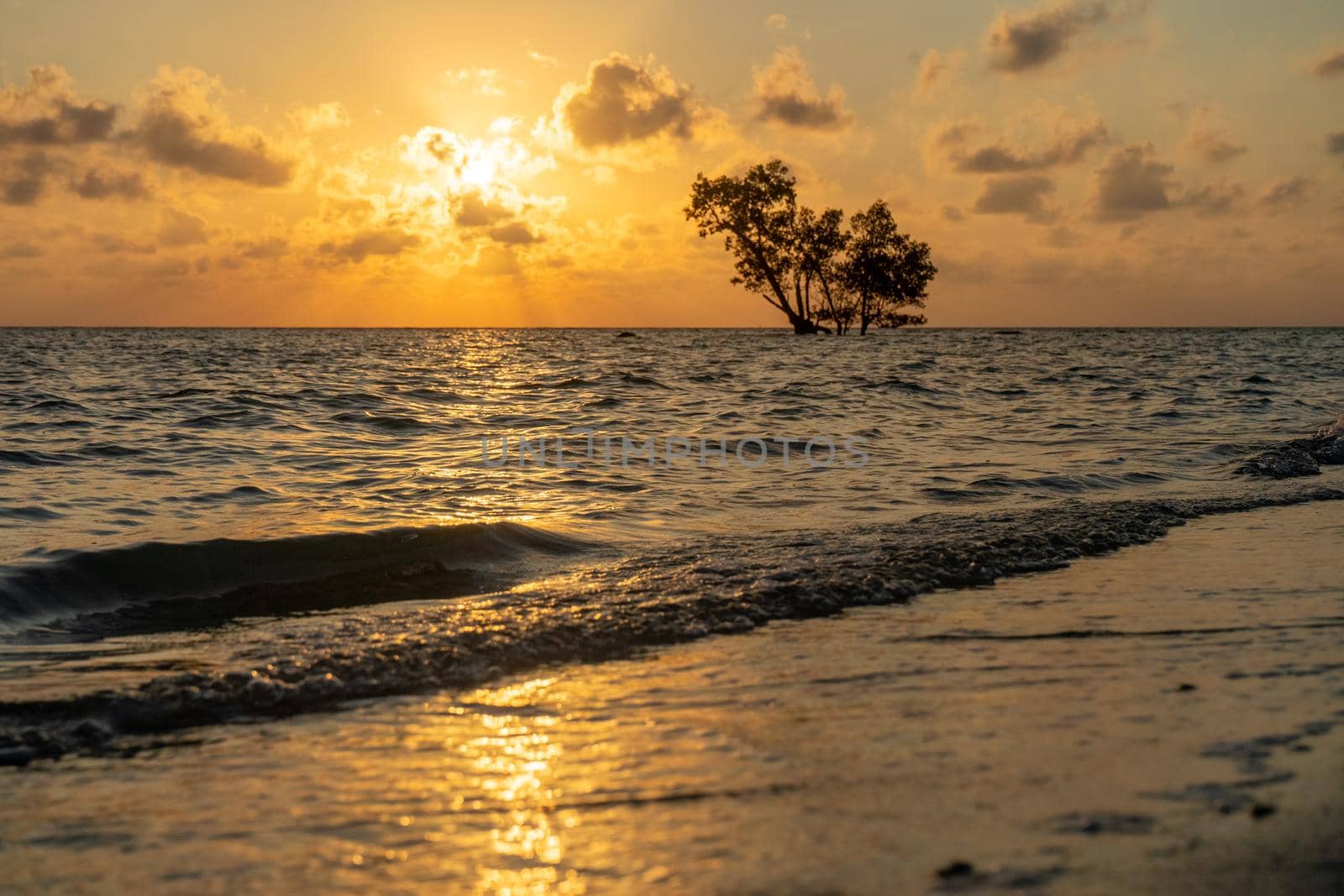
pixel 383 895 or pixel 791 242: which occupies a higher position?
pixel 791 242

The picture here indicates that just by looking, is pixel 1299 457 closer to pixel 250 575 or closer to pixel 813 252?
pixel 250 575

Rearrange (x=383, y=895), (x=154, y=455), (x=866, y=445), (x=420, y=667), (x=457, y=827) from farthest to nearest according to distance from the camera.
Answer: (x=866, y=445) → (x=154, y=455) → (x=420, y=667) → (x=457, y=827) → (x=383, y=895)

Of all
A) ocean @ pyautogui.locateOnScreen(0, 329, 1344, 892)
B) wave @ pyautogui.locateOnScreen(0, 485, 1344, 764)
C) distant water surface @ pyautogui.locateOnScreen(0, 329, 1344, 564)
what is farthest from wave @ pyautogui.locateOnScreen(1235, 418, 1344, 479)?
wave @ pyautogui.locateOnScreen(0, 485, 1344, 764)

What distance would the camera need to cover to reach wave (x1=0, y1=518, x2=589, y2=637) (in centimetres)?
521

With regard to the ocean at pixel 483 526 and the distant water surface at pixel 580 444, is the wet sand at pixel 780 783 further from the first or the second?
the distant water surface at pixel 580 444

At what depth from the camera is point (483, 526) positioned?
22.8ft

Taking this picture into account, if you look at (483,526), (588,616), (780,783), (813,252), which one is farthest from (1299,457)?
(813,252)

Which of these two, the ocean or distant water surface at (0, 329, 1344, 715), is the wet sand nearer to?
the ocean

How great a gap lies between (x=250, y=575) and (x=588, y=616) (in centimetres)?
247

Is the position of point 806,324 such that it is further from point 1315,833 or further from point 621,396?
point 1315,833

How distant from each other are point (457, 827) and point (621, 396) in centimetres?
1828

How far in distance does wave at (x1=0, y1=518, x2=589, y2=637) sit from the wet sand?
6.76 ft

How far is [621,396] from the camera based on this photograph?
67.8 ft

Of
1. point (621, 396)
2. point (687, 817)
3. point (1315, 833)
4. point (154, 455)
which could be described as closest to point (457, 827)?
point (687, 817)
